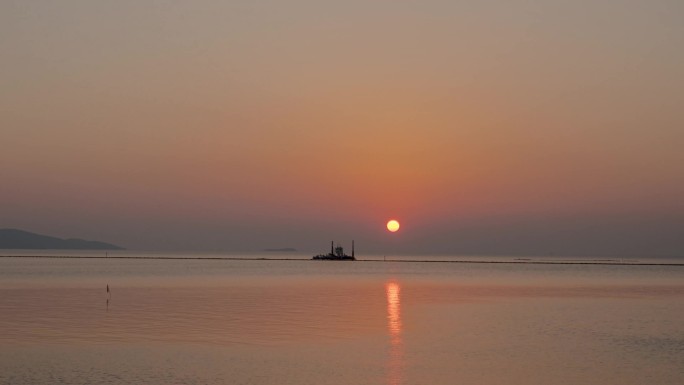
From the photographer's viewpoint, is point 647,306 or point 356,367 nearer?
point 356,367

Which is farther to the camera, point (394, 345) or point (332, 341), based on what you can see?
point (332, 341)

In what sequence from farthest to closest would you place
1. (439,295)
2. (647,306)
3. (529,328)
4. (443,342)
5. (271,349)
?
(439,295), (647,306), (529,328), (443,342), (271,349)

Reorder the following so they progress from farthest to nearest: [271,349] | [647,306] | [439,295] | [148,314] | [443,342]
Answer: [439,295]
[647,306]
[148,314]
[443,342]
[271,349]

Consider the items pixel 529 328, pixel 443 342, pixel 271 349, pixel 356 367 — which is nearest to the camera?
pixel 356 367

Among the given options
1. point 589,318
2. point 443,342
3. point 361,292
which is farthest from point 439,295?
point 443,342

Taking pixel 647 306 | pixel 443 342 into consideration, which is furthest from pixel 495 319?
pixel 647 306

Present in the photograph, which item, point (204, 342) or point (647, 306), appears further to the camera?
point (647, 306)

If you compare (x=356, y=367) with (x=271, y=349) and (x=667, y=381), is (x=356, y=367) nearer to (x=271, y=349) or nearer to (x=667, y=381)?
(x=271, y=349)

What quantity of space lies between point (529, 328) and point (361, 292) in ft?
141

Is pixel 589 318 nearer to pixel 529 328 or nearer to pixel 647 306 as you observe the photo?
pixel 529 328

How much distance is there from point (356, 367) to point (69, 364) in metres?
13.8

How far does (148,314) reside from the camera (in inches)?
2405

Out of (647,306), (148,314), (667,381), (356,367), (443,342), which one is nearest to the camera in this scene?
(667,381)

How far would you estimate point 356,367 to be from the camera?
1444 inches
